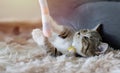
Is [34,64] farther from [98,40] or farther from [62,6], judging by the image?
[62,6]

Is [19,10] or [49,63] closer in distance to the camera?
[49,63]

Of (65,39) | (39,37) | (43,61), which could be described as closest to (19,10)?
(39,37)

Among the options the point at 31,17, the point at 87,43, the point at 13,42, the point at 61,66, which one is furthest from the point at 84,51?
the point at 31,17

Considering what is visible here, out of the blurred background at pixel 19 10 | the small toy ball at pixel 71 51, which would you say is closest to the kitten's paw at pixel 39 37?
the small toy ball at pixel 71 51

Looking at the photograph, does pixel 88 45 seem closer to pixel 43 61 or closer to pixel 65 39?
pixel 65 39

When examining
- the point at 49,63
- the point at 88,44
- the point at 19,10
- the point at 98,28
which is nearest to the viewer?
the point at 49,63

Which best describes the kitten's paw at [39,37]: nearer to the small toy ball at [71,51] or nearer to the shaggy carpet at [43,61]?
the shaggy carpet at [43,61]
